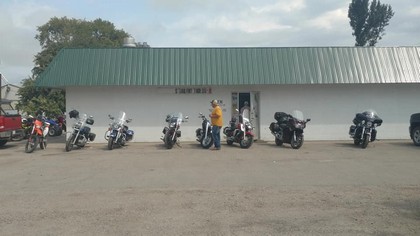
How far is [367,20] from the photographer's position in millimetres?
62219

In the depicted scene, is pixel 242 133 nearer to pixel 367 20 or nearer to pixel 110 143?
pixel 110 143

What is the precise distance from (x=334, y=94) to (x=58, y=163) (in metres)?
11.9

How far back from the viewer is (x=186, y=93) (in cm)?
1920

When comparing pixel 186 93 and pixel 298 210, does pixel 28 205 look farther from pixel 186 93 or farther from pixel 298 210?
pixel 186 93

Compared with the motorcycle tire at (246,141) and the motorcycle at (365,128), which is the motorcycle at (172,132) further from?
the motorcycle at (365,128)

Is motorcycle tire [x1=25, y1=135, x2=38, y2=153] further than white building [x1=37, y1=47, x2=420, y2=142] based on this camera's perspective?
No

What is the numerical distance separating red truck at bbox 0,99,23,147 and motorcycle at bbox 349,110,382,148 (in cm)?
1347

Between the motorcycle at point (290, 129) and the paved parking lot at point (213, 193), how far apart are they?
137cm

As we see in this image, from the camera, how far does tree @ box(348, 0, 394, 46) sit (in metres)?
62.2

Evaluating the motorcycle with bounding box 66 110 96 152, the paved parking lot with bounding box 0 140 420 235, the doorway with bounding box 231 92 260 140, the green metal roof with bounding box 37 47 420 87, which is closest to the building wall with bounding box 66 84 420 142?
the doorway with bounding box 231 92 260 140

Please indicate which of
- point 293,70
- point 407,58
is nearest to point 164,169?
point 293,70

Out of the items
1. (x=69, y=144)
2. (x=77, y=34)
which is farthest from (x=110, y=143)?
(x=77, y=34)

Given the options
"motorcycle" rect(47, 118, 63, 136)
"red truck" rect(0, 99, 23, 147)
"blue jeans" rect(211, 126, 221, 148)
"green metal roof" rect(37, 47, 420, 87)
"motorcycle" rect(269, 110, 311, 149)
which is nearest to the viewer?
"blue jeans" rect(211, 126, 221, 148)

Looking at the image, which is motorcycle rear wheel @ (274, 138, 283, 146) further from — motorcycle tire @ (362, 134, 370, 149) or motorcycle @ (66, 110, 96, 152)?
motorcycle @ (66, 110, 96, 152)
